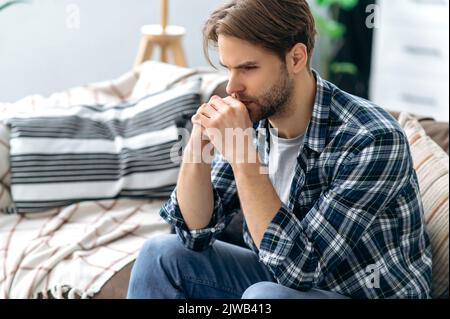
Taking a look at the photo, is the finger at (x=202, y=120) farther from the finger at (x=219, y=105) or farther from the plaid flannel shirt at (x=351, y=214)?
the plaid flannel shirt at (x=351, y=214)

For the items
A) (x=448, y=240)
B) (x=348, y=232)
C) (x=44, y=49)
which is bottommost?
(x=448, y=240)

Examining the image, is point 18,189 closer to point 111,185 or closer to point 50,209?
point 50,209

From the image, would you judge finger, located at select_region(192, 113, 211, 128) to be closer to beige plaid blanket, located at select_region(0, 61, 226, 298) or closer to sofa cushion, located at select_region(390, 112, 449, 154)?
beige plaid blanket, located at select_region(0, 61, 226, 298)

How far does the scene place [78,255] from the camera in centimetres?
175

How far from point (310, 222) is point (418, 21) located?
6.43 feet

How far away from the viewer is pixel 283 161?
1450 millimetres

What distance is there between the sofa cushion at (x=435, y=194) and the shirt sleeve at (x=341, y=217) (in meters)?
0.31

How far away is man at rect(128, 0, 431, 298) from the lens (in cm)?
128

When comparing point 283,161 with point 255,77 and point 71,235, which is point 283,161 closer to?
point 255,77

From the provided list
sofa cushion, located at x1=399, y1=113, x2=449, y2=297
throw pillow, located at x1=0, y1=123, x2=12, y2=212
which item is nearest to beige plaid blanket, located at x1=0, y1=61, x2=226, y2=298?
throw pillow, located at x1=0, y1=123, x2=12, y2=212

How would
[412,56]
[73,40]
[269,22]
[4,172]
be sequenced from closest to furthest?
[269,22]
[4,172]
[73,40]
[412,56]

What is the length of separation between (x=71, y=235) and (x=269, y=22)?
0.84 metres

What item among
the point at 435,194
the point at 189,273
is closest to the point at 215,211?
the point at 189,273

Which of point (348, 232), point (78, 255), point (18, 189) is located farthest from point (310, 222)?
point (18, 189)
